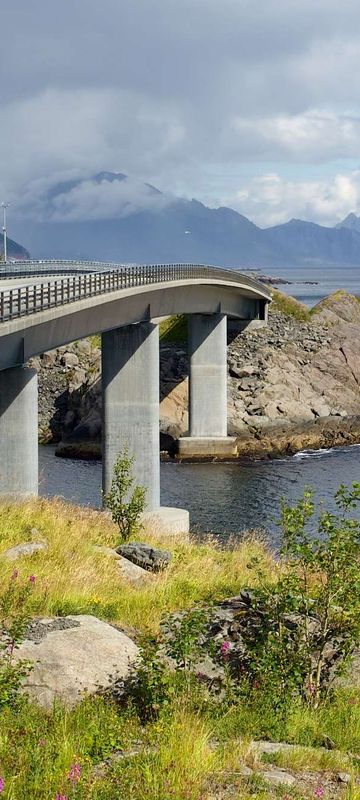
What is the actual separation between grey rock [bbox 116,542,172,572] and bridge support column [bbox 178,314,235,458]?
149 ft

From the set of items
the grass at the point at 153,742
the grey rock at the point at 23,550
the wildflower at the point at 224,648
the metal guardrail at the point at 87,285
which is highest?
the metal guardrail at the point at 87,285

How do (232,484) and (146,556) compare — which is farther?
(232,484)

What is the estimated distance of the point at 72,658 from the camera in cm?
1102

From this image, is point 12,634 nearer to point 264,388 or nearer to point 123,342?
point 123,342

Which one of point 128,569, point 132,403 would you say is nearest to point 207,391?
point 132,403

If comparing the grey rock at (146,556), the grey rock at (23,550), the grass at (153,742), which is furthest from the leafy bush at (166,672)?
the grey rock at (146,556)

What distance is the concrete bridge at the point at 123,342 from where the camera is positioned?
36.3m

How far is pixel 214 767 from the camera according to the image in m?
8.77

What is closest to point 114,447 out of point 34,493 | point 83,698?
point 34,493

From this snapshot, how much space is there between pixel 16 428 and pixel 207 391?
32484mm

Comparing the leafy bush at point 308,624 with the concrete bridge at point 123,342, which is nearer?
the leafy bush at point 308,624

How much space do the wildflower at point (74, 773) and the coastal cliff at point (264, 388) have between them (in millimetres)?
56301

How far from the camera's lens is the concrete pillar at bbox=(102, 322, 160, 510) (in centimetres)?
4709

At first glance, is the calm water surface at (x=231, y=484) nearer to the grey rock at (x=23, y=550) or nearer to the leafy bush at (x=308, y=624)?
the grey rock at (x=23, y=550)
